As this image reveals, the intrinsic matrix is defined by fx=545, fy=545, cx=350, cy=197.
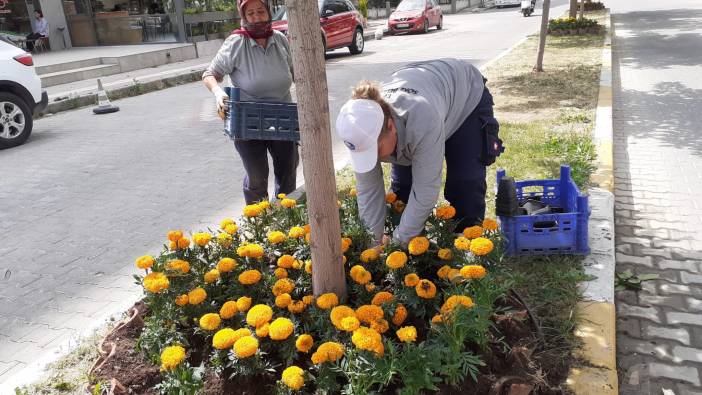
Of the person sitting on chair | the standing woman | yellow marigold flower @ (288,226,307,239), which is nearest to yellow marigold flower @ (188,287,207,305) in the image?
yellow marigold flower @ (288,226,307,239)

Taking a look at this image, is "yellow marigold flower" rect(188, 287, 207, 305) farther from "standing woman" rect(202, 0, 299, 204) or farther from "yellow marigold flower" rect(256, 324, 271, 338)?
"standing woman" rect(202, 0, 299, 204)

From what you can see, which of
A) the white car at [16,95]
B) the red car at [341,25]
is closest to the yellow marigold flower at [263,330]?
the white car at [16,95]

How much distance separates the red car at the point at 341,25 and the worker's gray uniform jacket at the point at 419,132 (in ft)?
45.9

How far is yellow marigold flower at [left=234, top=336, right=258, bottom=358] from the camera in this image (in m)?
1.90

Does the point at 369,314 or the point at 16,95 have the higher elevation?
the point at 16,95

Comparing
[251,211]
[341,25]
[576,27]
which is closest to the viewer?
[251,211]

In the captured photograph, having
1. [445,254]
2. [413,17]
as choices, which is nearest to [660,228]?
[445,254]

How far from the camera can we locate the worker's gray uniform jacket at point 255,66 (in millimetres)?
3865

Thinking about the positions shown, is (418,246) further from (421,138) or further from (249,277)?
(249,277)

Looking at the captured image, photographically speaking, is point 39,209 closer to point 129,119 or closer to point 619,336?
point 129,119

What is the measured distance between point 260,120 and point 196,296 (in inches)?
66.5

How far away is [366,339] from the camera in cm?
185

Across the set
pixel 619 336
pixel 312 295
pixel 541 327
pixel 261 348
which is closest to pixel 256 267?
pixel 312 295

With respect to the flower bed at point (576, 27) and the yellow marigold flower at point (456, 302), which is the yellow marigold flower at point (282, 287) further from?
the flower bed at point (576, 27)
